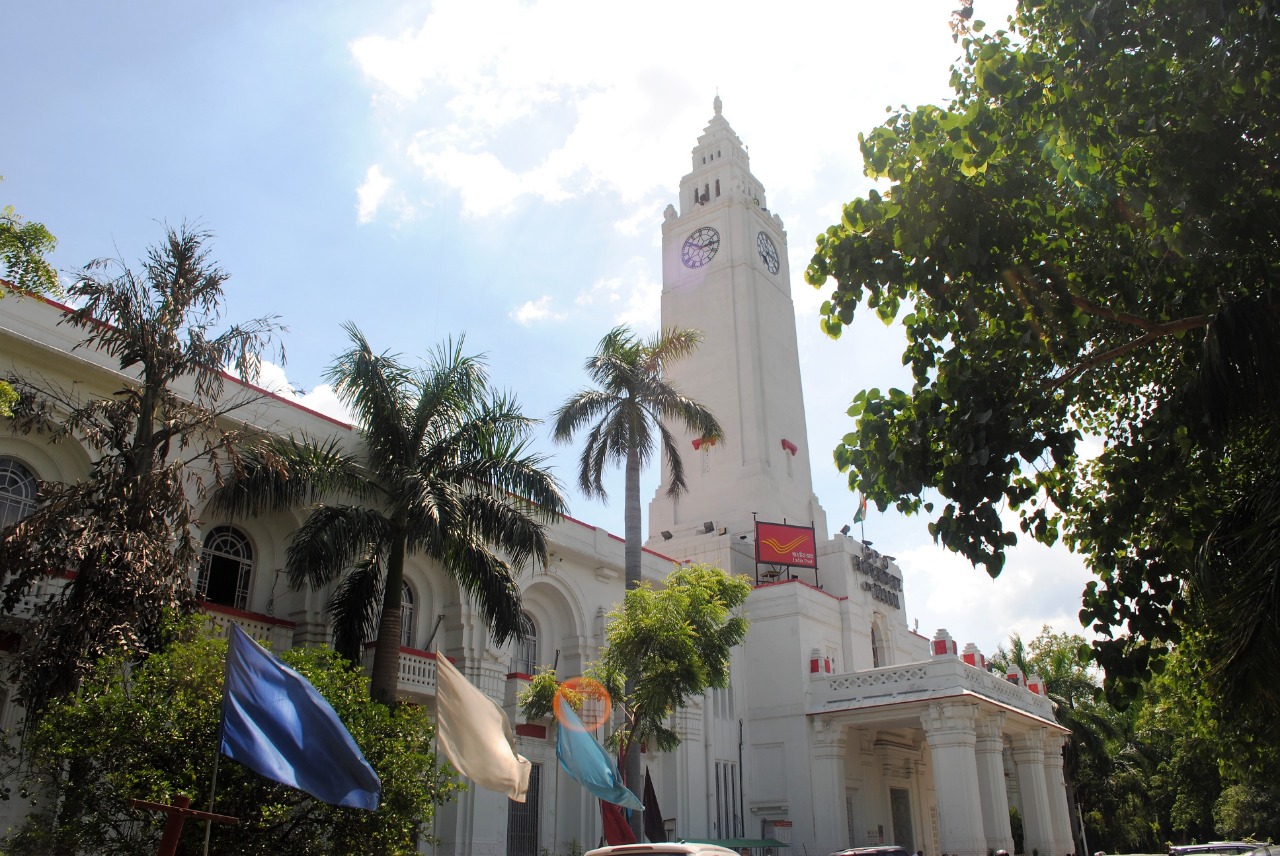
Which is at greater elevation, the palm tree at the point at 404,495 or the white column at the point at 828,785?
the palm tree at the point at 404,495

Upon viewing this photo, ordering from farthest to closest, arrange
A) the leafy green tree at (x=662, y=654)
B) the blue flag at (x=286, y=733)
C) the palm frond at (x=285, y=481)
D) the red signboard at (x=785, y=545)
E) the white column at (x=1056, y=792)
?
the red signboard at (x=785, y=545) < the white column at (x=1056, y=792) < the leafy green tree at (x=662, y=654) < the palm frond at (x=285, y=481) < the blue flag at (x=286, y=733)

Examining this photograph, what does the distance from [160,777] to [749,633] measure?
22885 millimetres

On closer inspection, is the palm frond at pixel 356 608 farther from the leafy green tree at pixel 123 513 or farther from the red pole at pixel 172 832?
the red pole at pixel 172 832

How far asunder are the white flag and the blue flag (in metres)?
1.69

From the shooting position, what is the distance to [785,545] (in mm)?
33594

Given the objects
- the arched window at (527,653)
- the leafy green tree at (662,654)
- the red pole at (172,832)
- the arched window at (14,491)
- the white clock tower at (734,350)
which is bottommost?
the red pole at (172,832)

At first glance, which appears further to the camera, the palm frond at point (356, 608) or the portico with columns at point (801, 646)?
the portico with columns at point (801, 646)

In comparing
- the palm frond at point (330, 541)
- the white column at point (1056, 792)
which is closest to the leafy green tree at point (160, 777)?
the palm frond at point (330, 541)

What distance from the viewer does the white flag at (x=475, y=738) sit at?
9.95 m

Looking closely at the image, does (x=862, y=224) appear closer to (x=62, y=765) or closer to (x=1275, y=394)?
(x=1275, y=394)

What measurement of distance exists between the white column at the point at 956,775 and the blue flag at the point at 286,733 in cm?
2119

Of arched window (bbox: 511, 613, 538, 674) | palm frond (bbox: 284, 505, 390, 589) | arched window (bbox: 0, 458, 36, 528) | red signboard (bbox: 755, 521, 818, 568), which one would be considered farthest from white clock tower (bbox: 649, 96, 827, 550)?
arched window (bbox: 0, 458, 36, 528)

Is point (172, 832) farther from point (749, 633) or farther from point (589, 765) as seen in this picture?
point (749, 633)

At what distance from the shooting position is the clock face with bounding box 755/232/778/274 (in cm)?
4288
